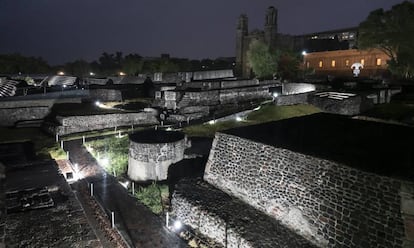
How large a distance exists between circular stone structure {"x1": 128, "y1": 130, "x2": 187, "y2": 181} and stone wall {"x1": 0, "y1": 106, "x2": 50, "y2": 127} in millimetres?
13094

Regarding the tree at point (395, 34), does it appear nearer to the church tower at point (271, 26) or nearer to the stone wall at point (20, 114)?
the church tower at point (271, 26)

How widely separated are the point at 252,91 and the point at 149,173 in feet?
67.6

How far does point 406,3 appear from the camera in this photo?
32.6 meters

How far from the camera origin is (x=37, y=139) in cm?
2027

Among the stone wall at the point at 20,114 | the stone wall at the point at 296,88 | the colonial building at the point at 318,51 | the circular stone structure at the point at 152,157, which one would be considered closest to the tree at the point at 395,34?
the colonial building at the point at 318,51

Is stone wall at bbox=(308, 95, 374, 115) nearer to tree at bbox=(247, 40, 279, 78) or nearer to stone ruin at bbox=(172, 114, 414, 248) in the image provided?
stone ruin at bbox=(172, 114, 414, 248)

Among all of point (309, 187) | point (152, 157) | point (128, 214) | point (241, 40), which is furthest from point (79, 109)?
point (241, 40)

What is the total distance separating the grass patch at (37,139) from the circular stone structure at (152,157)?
13.9ft

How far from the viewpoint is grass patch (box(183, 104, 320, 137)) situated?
73.2 feet

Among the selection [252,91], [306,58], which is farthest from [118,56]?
[252,91]

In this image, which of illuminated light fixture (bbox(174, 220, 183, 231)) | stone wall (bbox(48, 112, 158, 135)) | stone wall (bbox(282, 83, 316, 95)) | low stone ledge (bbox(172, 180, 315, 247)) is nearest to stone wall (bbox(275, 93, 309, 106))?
stone wall (bbox(282, 83, 316, 95))

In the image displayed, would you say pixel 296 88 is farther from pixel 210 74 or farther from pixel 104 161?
pixel 104 161

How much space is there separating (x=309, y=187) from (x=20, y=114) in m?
24.4

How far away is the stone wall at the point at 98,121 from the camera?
21766 millimetres
